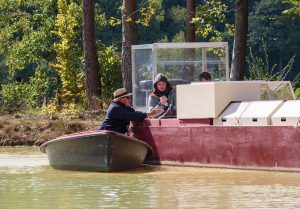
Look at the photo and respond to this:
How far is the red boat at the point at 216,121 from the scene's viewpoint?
2175 centimetres

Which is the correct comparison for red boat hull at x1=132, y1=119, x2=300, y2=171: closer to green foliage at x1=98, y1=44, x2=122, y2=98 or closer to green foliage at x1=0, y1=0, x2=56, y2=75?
green foliage at x1=98, y1=44, x2=122, y2=98

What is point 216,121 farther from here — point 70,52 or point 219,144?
point 70,52

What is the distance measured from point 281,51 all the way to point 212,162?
7379cm

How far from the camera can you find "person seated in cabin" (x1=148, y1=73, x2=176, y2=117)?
24672mm

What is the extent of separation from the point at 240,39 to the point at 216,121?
947 cm

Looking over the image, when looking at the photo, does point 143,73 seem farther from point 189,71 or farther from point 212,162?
point 212,162

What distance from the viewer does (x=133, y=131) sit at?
24.9 meters

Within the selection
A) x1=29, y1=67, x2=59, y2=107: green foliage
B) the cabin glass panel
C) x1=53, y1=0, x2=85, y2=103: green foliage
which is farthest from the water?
x1=29, y1=67, x2=59, y2=107: green foliage

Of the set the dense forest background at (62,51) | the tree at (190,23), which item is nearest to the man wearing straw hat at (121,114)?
the dense forest background at (62,51)

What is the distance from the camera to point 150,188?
1964 centimetres

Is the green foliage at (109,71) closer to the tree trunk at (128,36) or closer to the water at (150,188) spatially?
the tree trunk at (128,36)

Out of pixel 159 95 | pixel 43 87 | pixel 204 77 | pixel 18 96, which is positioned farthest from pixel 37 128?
pixel 43 87

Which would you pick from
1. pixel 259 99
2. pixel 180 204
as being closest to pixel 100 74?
pixel 259 99

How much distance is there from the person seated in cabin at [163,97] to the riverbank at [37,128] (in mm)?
7063
